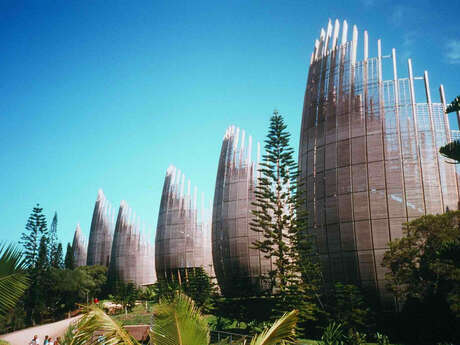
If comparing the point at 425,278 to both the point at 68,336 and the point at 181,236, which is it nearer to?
the point at 68,336

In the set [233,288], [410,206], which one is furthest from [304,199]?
[233,288]

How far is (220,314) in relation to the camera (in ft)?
66.3

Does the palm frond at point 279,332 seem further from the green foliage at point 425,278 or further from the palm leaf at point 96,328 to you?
the green foliage at point 425,278

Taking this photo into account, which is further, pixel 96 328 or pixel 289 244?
pixel 289 244

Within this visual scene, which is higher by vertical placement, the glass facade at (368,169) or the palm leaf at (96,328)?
the glass facade at (368,169)

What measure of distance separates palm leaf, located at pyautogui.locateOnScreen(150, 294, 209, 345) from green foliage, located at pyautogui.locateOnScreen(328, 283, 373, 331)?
1075 cm

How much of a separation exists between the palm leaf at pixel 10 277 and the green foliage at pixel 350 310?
1239cm

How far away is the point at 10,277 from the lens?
271 centimetres

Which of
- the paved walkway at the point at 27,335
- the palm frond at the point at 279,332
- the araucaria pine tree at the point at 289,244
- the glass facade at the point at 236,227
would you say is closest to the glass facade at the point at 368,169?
the araucaria pine tree at the point at 289,244

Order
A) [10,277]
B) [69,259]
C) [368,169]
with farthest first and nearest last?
[69,259]
[368,169]
[10,277]

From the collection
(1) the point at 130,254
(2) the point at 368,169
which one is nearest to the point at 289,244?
(2) the point at 368,169

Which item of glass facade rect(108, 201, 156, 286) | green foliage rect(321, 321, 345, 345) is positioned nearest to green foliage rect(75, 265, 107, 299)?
glass facade rect(108, 201, 156, 286)

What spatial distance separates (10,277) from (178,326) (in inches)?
65.2

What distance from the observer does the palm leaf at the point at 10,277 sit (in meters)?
2.65
